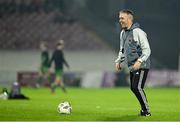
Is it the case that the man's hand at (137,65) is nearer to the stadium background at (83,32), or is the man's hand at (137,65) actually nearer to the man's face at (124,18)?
the man's face at (124,18)

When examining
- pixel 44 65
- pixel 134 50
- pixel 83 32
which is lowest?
pixel 134 50

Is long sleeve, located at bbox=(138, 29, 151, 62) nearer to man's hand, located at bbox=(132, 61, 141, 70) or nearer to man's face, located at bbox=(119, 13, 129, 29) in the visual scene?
man's hand, located at bbox=(132, 61, 141, 70)

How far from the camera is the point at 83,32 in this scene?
128 feet

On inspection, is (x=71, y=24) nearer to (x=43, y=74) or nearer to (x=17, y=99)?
(x=43, y=74)

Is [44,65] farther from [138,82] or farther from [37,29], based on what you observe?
[138,82]

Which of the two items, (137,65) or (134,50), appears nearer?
(137,65)

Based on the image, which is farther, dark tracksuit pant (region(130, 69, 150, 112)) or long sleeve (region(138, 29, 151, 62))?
dark tracksuit pant (region(130, 69, 150, 112))

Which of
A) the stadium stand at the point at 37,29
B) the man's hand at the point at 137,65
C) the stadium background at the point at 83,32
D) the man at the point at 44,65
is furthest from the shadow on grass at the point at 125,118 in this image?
the stadium stand at the point at 37,29

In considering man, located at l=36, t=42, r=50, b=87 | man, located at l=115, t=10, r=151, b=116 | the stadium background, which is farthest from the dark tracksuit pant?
the stadium background

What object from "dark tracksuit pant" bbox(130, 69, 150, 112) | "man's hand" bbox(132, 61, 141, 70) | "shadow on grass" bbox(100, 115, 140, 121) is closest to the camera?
"man's hand" bbox(132, 61, 141, 70)

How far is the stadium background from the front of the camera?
1497 inches

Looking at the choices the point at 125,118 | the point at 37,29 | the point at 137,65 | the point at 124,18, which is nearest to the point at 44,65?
the point at 37,29

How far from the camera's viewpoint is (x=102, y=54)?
Answer: 39094 mm

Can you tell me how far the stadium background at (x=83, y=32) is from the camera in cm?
3803
